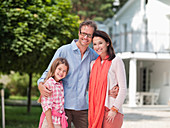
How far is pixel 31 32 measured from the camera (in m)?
10.0

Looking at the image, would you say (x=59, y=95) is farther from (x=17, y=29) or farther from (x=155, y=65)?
(x=155, y=65)

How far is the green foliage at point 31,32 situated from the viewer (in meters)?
9.74

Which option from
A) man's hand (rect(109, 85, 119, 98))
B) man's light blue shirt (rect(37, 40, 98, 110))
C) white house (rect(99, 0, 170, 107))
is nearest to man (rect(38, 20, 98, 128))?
man's light blue shirt (rect(37, 40, 98, 110))

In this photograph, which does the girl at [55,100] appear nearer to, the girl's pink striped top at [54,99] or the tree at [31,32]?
the girl's pink striped top at [54,99]

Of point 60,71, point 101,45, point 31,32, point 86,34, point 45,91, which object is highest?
point 31,32

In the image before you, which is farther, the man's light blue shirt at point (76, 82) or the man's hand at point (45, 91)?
the man's light blue shirt at point (76, 82)

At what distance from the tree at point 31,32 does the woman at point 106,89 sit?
599cm

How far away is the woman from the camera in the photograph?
3.82m

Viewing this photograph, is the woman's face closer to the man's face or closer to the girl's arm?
the man's face

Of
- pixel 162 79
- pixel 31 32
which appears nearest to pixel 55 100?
pixel 31 32

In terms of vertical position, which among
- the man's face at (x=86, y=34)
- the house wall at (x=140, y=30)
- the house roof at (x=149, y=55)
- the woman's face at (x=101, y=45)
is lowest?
the woman's face at (x=101, y=45)

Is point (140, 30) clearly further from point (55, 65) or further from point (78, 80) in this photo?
point (55, 65)

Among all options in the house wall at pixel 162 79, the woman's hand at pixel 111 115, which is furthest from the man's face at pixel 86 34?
→ the house wall at pixel 162 79

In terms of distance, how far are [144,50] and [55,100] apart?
1678cm
